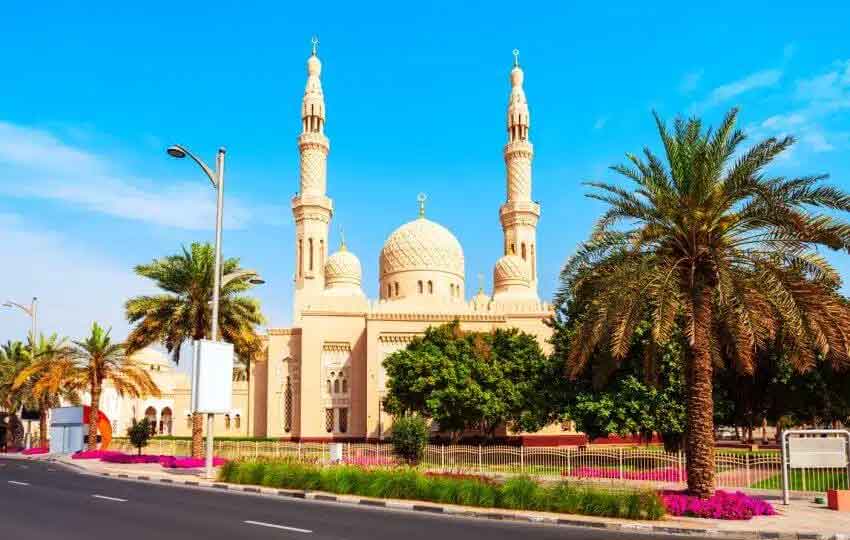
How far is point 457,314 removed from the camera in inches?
1885

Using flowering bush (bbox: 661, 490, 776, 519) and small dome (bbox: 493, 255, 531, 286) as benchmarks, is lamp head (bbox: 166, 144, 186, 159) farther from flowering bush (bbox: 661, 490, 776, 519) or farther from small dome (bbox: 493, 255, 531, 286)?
small dome (bbox: 493, 255, 531, 286)

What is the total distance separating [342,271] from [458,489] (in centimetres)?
3728

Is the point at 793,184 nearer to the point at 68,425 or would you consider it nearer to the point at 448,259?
the point at 68,425

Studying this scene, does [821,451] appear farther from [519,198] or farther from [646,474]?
[519,198]

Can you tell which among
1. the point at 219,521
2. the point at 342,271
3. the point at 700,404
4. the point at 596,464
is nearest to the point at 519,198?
the point at 342,271

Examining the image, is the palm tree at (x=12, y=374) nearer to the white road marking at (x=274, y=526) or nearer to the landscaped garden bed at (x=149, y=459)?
the landscaped garden bed at (x=149, y=459)

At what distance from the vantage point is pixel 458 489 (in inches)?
617

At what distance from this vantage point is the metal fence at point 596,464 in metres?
21.1

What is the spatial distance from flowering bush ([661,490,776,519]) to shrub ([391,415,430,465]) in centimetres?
1211

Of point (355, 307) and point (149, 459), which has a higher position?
point (355, 307)

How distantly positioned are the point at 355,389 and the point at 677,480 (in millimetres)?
Result: 29007

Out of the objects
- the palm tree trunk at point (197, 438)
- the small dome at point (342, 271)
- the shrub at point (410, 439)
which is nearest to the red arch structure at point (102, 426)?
the palm tree trunk at point (197, 438)

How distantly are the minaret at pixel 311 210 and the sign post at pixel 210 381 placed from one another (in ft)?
102

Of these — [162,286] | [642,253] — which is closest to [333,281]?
[162,286]
